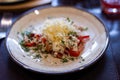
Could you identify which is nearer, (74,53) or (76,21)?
(74,53)

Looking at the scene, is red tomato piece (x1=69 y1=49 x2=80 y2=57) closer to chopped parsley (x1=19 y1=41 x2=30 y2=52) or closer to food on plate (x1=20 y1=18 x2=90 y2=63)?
food on plate (x1=20 y1=18 x2=90 y2=63)

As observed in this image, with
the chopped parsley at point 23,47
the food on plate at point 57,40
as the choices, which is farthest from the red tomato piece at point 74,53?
the chopped parsley at point 23,47

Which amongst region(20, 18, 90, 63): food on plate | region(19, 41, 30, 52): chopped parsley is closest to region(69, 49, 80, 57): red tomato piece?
region(20, 18, 90, 63): food on plate

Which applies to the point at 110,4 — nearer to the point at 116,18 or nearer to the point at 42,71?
the point at 116,18

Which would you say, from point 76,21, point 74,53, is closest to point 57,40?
point 74,53

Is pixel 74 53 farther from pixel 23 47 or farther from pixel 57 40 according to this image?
pixel 23 47

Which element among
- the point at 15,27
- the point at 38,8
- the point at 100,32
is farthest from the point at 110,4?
the point at 15,27
